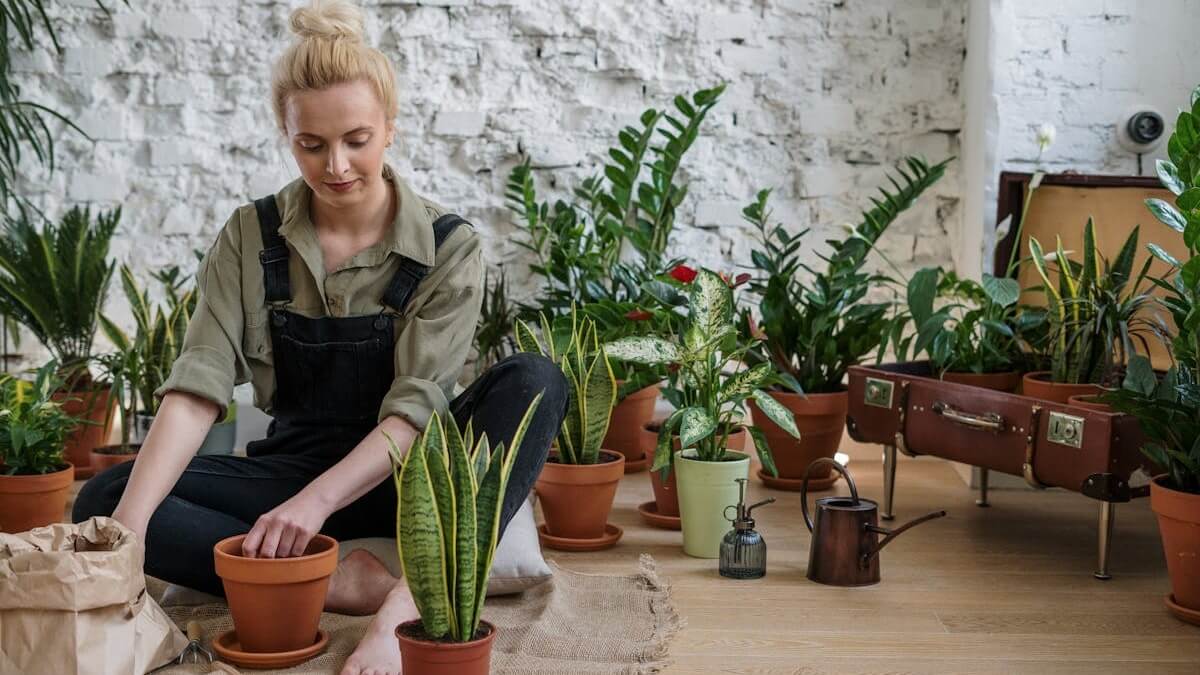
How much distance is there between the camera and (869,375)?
10.9 feet

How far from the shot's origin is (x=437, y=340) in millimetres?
→ 2365

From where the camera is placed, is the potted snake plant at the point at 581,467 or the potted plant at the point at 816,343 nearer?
the potted snake plant at the point at 581,467

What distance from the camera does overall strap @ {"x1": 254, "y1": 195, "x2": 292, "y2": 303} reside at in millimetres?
2420

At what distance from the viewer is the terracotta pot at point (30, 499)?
3.00 meters

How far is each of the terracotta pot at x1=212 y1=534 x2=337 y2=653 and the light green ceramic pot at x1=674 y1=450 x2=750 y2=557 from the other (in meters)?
1.03

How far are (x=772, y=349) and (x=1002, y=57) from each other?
108cm

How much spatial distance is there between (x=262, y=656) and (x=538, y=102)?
2.45 m

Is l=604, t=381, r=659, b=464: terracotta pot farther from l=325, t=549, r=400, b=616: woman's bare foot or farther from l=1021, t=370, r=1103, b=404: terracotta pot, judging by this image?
l=325, t=549, r=400, b=616: woman's bare foot

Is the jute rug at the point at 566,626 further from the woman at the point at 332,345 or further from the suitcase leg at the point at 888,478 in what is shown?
the suitcase leg at the point at 888,478

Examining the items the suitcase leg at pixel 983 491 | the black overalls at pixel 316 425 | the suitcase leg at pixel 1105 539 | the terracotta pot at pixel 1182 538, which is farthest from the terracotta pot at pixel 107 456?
the terracotta pot at pixel 1182 538

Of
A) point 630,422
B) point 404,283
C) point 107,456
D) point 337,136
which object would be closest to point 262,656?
point 404,283

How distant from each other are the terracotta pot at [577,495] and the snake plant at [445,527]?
3.43 feet

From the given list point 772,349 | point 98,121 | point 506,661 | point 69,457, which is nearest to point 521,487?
point 506,661

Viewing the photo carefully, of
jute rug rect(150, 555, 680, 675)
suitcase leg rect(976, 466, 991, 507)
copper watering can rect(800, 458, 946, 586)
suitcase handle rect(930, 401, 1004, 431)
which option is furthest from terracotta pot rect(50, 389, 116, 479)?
suitcase leg rect(976, 466, 991, 507)
